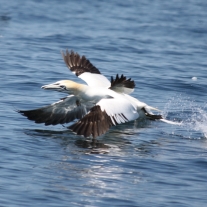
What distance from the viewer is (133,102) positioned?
11711 millimetres

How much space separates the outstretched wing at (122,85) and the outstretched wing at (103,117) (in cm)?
51

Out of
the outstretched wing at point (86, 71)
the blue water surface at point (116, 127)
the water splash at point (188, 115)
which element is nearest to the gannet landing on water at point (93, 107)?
the outstretched wing at point (86, 71)

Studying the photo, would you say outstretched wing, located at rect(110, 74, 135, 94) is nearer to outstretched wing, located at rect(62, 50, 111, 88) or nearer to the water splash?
outstretched wing, located at rect(62, 50, 111, 88)

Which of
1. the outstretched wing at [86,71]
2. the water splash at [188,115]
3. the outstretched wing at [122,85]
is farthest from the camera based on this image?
the outstretched wing at [86,71]

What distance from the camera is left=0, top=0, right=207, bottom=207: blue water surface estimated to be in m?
8.27

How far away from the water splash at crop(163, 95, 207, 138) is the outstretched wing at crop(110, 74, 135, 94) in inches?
46.3

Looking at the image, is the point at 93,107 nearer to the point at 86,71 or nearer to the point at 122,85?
the point at 122,85

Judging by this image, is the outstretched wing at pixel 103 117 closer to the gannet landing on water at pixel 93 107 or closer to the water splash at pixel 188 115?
the gannet landing on water at pixel 93 107

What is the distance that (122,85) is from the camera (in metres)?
11.4

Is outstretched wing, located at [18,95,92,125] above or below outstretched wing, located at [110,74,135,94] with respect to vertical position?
below

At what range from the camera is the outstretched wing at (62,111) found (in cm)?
1168

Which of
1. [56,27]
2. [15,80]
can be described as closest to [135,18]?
[56,27]

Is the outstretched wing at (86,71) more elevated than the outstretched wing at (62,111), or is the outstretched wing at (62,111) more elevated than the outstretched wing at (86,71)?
the outstretched wing at (86,71)

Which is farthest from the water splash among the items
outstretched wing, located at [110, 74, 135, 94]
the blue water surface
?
outstretched wing, located at [110, 74, 135, 94]
